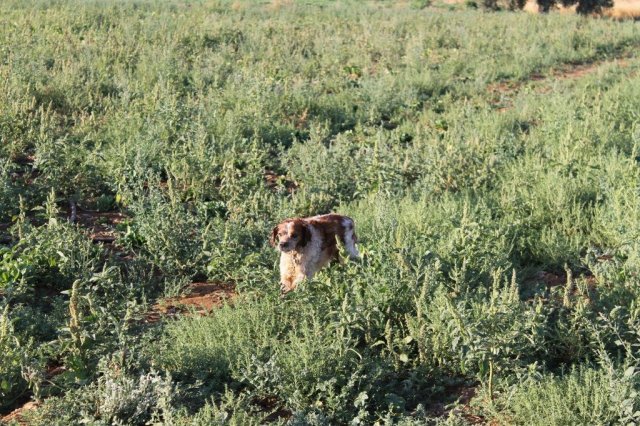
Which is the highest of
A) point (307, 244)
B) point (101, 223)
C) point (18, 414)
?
point (307, 244)

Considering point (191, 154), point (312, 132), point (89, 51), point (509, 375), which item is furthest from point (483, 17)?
point (509, 375)

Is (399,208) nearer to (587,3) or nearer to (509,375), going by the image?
(509,375)

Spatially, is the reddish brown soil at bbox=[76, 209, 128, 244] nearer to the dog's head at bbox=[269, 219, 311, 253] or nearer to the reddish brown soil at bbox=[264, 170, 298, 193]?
the reddish brown soil at bbox=[264, 170, 298, 193]

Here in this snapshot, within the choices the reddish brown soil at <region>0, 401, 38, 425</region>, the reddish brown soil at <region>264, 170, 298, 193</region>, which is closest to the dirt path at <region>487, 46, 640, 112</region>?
the reddish brown soil at <region>264, 170, 298, 193</region>

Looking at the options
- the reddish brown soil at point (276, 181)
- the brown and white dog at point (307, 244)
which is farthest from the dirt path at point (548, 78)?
the brown and white dog at point (307, 244)

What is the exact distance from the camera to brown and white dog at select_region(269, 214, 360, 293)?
18.4 ft

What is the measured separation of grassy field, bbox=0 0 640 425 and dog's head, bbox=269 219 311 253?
279 millimetres

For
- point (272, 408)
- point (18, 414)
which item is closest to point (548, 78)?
point (272, 408)

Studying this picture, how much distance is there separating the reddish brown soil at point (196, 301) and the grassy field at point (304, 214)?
0.02 m

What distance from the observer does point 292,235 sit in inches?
220

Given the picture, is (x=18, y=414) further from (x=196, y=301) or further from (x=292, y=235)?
(x=292, y=235)

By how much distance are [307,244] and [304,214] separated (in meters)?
1.69

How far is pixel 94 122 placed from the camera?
9539 mm

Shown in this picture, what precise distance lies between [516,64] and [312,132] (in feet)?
24.0
